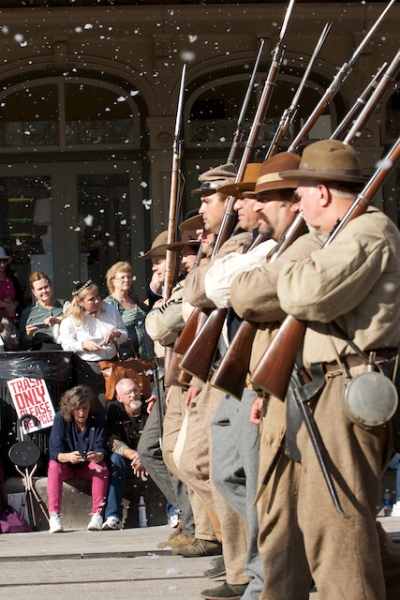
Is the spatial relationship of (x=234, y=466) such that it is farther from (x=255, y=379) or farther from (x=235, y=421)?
(x=255, y=379)

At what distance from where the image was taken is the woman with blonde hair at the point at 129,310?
360 inches

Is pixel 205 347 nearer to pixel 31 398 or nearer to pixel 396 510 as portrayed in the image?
pixel 396 510

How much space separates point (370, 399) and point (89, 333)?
5307 millimetres

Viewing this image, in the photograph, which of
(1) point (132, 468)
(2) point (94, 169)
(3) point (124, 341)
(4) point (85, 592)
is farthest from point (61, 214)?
(4) point (85, 592)

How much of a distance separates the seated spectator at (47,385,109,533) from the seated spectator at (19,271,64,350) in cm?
95

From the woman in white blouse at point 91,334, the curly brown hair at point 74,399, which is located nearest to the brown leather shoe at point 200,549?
the curly brown hair at point 74,399

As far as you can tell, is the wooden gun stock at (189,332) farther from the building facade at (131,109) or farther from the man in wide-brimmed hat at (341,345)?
the building facade at (131,109)

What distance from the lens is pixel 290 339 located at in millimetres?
4020

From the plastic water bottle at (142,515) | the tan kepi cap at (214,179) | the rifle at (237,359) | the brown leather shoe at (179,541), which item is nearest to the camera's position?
the rifle at (237,359)

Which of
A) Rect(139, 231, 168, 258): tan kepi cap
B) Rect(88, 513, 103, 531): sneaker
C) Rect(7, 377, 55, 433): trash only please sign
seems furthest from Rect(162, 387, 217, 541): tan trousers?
Rect(7, 377, 55, 433): trash only please sign

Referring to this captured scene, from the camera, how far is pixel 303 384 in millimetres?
4039

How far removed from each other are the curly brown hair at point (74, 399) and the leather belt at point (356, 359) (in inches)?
181

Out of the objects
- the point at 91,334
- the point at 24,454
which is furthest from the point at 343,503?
the point at 91,334

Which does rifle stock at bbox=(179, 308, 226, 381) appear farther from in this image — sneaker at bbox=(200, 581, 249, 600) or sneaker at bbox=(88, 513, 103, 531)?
sneaker at bbox=(88, 513, 103, 531)
